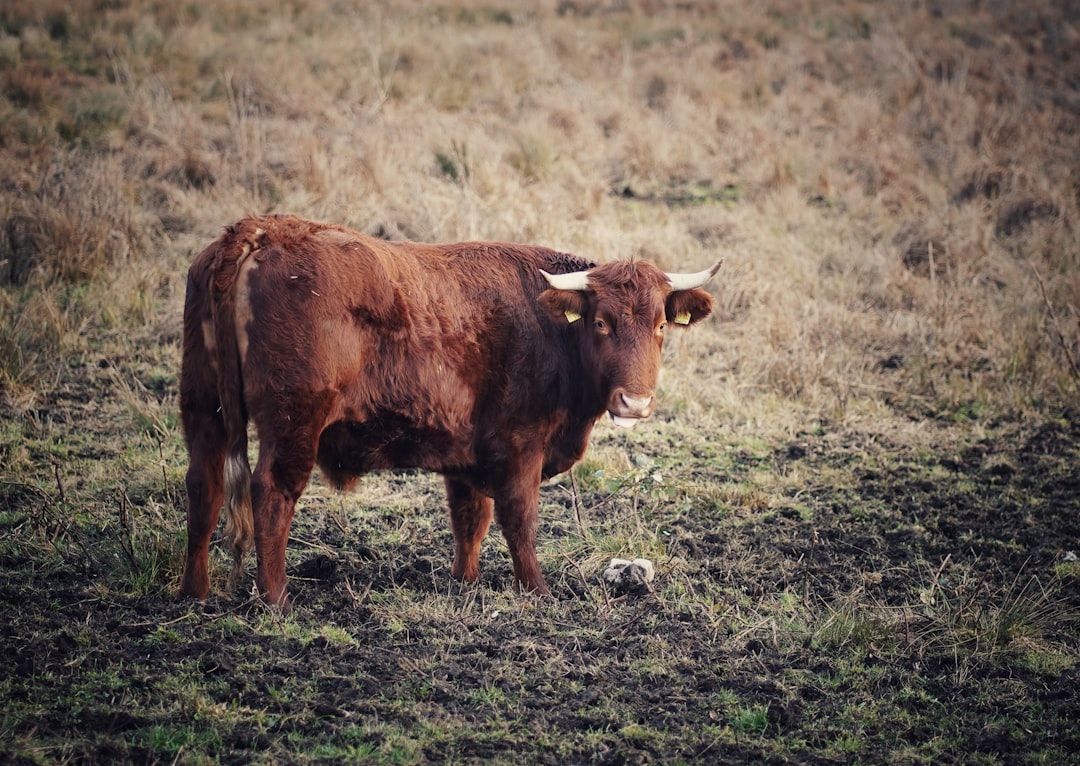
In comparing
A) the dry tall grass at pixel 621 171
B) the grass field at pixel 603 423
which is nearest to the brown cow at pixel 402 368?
the grass field at pixel 603 423

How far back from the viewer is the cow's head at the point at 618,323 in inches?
203

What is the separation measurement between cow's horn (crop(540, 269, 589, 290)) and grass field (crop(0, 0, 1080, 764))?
153 cm

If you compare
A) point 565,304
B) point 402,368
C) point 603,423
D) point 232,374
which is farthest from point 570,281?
point 603,423

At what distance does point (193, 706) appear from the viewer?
3.90m

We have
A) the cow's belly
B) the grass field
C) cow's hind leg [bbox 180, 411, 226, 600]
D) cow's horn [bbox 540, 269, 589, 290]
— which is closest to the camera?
the grass field

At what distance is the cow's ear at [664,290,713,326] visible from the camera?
5.66 m

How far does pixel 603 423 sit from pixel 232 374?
383 cm

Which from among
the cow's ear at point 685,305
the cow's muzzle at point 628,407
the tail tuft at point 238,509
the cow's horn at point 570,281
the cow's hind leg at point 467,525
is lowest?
the cow's hind leg at point 467,525

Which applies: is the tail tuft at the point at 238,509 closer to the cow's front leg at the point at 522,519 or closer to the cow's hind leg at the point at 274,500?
the cow's hind leg at the point at 274,500

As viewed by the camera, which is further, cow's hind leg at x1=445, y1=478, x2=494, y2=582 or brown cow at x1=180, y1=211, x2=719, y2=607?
cow's hind leg at x1=445, y1=478, x2=494, y2=582

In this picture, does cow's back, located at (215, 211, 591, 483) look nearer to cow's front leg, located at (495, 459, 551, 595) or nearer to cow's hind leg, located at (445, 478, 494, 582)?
cow's front leg, located at (495, 459, 551, 595)

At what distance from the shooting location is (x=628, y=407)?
5.11m

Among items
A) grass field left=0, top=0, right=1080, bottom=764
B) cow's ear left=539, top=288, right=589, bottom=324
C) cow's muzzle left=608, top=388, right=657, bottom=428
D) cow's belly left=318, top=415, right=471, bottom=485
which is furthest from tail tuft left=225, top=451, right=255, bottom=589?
cow's muzzle left=608, top=388, right=657, bottom=428

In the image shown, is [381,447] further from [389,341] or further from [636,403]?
[636,403]
